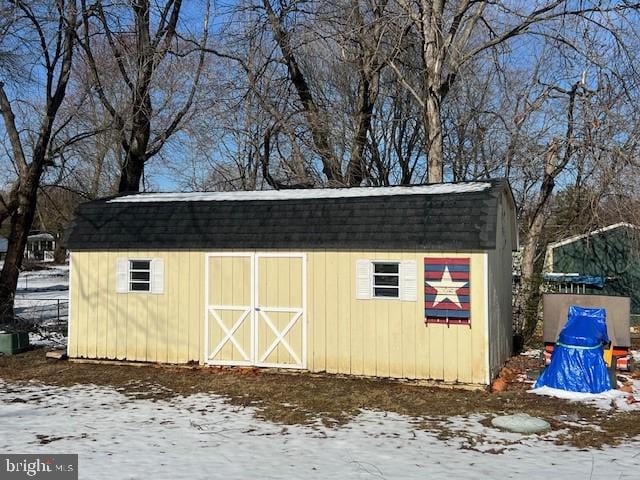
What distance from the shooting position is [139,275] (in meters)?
11.3

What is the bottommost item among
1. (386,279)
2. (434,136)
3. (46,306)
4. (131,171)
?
(46,306)

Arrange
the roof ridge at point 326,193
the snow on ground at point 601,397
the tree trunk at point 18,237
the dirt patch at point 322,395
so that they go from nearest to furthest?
the dirt patch at point 322,395 → the snow on ground at point 601,397 → the roof ridge at point 326,193 → the tree trunk at point 18,237

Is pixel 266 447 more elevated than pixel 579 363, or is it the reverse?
pixel 579 363

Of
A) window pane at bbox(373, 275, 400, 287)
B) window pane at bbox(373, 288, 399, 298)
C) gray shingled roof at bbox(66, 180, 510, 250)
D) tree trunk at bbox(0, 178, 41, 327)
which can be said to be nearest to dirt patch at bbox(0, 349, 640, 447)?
window pane at bbox(373, 288, 399, 298)

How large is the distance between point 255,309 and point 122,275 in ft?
8.84

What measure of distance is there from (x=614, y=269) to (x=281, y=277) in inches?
591

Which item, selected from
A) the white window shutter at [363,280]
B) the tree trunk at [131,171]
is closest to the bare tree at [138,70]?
the tree trunk at [131,171]

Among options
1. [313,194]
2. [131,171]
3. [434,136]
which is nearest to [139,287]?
[313,194]

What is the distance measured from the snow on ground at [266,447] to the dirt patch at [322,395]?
361mm

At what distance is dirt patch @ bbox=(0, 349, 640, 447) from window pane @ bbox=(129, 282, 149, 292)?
139 cm

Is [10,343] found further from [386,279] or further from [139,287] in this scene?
[386,279]

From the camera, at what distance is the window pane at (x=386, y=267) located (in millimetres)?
9922

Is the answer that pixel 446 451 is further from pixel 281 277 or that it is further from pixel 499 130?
pixel 499 130

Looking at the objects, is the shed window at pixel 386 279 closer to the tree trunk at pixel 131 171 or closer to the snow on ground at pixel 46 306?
the snow on ground at pixel 46 306
